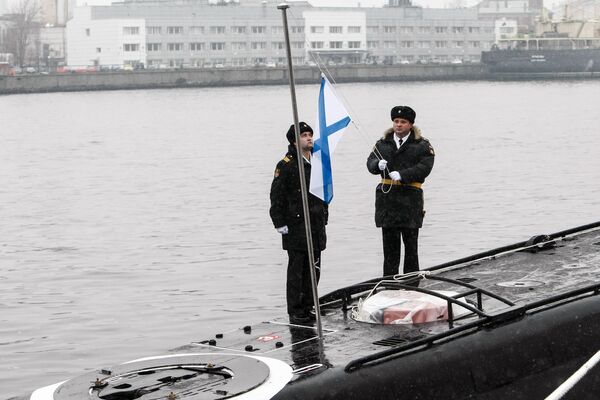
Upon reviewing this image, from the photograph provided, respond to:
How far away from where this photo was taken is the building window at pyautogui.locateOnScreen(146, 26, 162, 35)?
566 ft

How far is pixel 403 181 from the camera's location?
13.5 metres

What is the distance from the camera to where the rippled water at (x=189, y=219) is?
60.7ft

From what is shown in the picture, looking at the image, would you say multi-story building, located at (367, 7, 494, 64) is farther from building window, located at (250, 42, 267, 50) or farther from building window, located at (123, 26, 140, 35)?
building window, located at (123, 26, 140, 35)

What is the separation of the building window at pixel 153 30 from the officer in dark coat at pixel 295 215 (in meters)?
162

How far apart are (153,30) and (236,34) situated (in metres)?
13.1

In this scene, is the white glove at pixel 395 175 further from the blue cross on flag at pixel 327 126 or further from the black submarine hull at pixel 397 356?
the blue cross on flag at pixel 327 126

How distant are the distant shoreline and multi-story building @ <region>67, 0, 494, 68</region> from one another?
7.62m

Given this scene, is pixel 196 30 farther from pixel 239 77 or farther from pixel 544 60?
pixel 544 60

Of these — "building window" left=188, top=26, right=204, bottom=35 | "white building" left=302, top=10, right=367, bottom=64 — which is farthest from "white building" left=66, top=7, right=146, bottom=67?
"white building" left=302, top=10, right=367, bottom=64

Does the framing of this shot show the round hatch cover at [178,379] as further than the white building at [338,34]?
No

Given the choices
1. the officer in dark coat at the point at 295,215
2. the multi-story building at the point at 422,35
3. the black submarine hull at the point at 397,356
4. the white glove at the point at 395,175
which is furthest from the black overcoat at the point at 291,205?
the multi-story building at the point at 422,35

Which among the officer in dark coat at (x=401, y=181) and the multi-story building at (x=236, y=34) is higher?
the multi-story building at (x=236, y=34)

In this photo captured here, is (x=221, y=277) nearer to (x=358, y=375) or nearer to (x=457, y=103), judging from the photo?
(x=358, y=375)

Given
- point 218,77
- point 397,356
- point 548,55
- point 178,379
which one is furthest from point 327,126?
point 548,55
